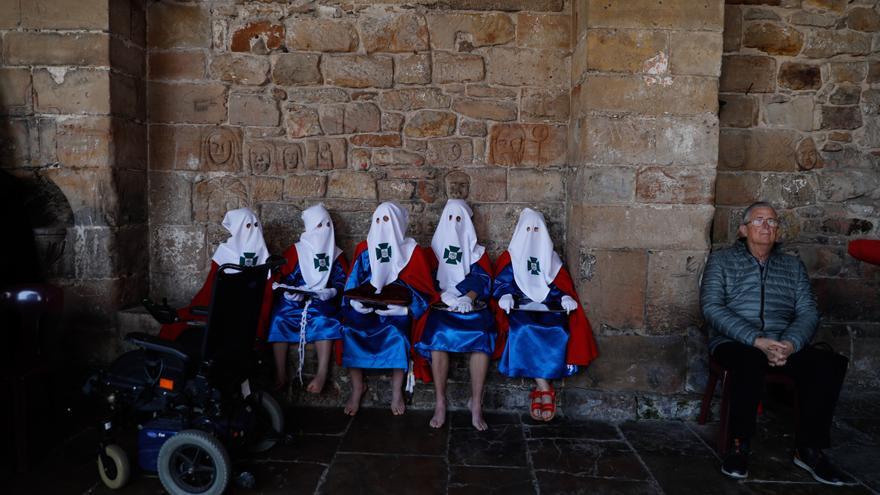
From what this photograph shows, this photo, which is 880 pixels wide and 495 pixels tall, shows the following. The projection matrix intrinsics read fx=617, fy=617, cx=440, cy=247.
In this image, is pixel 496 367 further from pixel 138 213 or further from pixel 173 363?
pixel 138 213

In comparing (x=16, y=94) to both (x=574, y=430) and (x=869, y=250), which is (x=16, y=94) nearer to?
(x=574, y=430)

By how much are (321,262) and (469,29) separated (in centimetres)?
208

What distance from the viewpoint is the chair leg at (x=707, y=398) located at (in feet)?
12.5

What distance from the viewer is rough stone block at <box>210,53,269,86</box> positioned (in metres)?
4.74

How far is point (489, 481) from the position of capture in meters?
3.15

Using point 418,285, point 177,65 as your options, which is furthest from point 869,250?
point 177,65

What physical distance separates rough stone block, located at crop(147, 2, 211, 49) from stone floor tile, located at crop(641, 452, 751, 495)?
4.31 m

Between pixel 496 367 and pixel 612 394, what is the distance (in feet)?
2.58

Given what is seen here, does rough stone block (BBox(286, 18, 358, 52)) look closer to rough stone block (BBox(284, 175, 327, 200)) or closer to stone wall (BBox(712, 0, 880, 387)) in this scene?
rough stone block (BBox(284, 175, 327, 200))

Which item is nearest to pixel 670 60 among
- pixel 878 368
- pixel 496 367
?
pixel 496 367

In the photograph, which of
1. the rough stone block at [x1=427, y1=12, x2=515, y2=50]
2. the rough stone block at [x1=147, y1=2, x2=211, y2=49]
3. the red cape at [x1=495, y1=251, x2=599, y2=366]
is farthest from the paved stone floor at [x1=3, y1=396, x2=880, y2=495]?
the rough stone block at [x1=147, y1=2, x2=211, y2=49]

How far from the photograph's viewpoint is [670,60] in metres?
3.99

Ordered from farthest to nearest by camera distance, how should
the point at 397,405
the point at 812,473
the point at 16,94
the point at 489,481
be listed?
the point at 16,94 → the point at 397,405 → the point at 812,473 → the point at 489,481

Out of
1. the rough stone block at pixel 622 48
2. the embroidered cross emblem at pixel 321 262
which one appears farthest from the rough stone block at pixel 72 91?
the rough stone block at pixel 622 48
